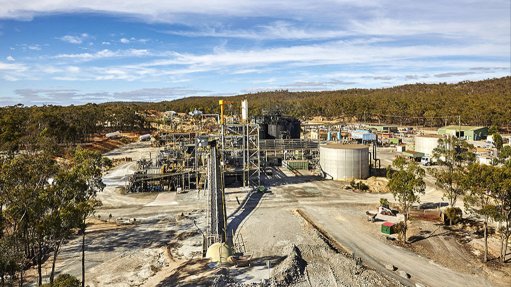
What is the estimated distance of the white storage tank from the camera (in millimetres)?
60688

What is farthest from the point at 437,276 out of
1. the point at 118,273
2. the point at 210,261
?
the point at 118,273

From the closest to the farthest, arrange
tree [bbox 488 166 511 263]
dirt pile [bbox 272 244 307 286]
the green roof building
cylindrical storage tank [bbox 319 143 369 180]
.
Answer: dirt pile [bbox 272 244 307 286], tree [bbox 488 166 511 263], cylindrical storage tank [bbox 319 143 369 180], the green roof building

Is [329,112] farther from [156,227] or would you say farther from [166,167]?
[156,227]

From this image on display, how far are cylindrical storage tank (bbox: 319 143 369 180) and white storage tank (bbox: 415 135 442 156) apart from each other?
787 inches

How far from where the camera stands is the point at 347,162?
47.1 meters

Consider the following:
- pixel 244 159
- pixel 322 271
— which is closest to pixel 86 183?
pixel 322 271

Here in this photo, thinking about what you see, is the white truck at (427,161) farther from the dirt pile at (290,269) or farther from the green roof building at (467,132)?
the dirt pile at (290,269)

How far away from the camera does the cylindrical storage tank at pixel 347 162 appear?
46875mm

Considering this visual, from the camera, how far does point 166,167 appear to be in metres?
47.3

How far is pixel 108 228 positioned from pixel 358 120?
119286mm

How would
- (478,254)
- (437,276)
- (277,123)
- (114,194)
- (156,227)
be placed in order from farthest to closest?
(277,123) → (114,194) → (156,227) → (478,254) → (437,276)

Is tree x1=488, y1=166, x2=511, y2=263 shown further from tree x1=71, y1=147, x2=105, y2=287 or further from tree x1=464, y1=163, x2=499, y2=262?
tree x1=71, y1=147, x2=105, y2=287

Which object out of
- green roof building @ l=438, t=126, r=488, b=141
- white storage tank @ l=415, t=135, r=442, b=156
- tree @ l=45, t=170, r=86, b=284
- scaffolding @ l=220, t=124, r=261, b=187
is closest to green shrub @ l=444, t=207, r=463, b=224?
scaffolding @ l=220, t=124, r=261, b=187

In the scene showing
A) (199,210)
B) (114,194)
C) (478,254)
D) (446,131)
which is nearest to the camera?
(478,254)
